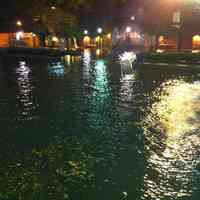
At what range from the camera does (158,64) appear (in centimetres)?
3572

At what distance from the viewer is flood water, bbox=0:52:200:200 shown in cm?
848

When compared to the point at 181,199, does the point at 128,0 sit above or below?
above

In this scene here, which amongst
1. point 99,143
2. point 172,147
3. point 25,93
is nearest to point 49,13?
point 25,93

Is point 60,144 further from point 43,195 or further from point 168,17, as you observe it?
point 168,17

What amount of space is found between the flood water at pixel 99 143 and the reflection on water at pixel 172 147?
21mm

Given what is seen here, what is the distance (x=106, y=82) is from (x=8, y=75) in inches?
312

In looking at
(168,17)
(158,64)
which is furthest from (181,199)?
(168,17)

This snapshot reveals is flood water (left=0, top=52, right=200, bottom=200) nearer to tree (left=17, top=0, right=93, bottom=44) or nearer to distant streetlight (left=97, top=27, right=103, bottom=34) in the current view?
tree (left=17, top=0, right=93, bottom=44)

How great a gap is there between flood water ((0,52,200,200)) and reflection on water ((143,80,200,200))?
21mm

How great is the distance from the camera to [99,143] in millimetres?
11641

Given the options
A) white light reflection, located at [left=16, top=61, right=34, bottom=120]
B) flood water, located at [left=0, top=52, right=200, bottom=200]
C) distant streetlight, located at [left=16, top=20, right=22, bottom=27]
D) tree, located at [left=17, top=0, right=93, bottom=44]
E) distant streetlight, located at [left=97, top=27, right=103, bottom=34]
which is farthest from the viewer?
distant streetlight, located at [left=97, top=27, right=103, bottom=34]

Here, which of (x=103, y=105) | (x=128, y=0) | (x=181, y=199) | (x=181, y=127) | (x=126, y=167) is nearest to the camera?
(x=181, y=199)

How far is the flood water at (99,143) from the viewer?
8477mm

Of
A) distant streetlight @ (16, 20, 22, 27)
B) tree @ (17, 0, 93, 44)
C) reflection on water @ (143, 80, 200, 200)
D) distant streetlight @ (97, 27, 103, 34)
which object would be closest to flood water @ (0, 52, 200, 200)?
reflection on water @ (143, 80, 200, 200)
